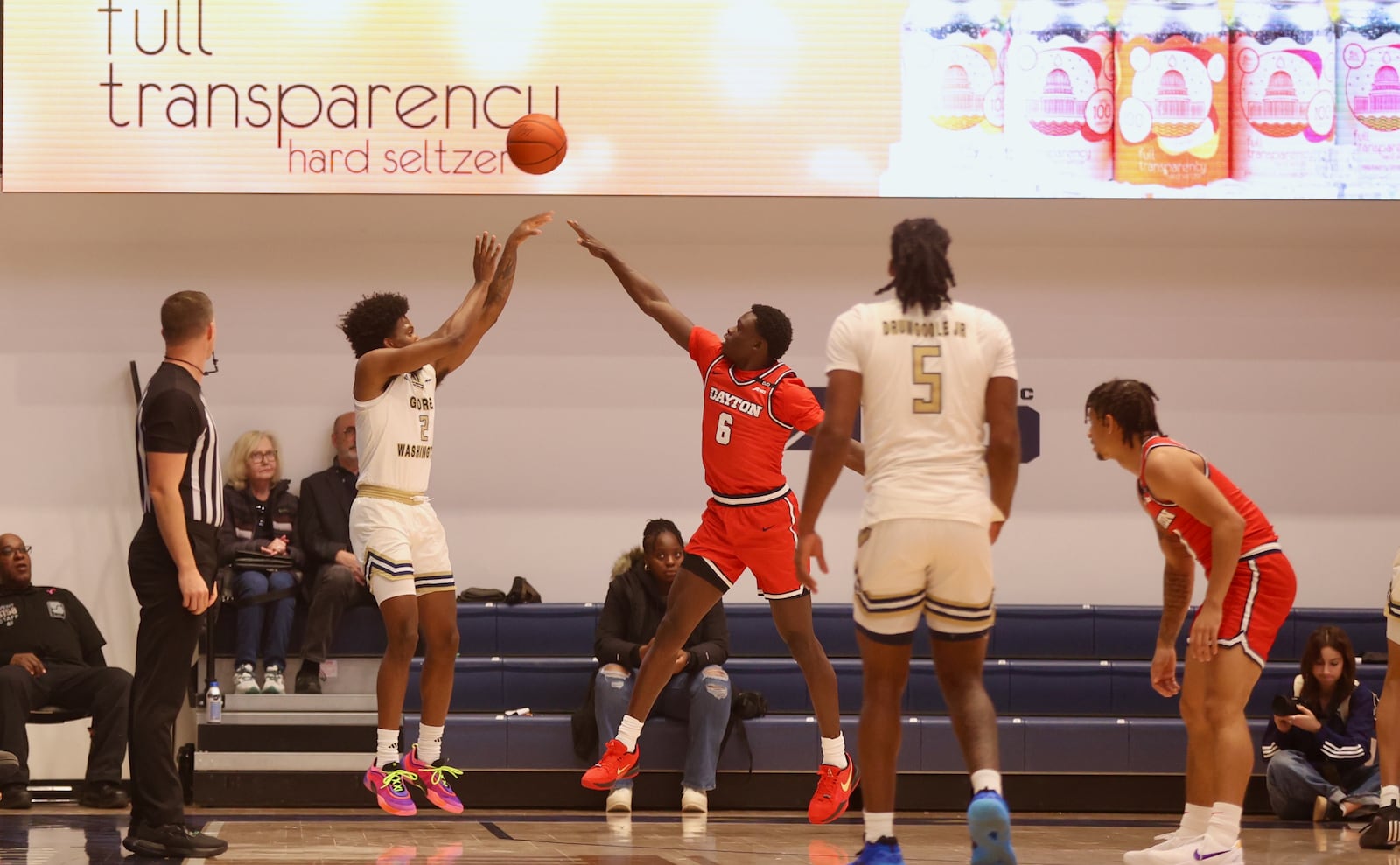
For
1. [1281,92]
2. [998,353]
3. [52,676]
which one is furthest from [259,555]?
[1281,92]

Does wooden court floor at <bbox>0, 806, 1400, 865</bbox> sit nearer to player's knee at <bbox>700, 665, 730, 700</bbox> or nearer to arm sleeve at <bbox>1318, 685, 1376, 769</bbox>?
arm sleeve at <bbox>1318, 685, 1376, 769</bbox>

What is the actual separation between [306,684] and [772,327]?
14.5 ft

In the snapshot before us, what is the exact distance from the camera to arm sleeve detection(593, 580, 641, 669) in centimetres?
848

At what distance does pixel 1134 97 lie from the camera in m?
8.77

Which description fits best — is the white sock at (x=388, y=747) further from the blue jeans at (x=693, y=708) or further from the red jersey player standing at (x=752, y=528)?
the blue jeans at (x=693, y=708)

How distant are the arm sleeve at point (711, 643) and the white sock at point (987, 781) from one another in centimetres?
414

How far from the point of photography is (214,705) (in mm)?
8711

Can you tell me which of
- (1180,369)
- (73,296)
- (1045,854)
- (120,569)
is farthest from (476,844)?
(1180,369)

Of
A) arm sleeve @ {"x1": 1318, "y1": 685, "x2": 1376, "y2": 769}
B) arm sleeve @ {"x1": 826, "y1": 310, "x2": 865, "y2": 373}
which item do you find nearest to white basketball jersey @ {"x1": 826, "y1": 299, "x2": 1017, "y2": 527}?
arm sleeve @ {"x1": 826, "y1": 310, "x2": 865, "y2": 373}

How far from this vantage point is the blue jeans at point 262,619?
8.91 meters

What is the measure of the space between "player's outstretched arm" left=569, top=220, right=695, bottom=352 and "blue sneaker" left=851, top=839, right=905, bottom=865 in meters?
2.53

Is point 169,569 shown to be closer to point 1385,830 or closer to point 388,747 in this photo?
point 388,747

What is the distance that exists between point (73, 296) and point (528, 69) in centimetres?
365

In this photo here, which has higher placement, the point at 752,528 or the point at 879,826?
the point at 752,528
